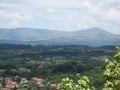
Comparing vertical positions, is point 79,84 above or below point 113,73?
below

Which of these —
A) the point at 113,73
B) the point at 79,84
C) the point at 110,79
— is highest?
the point at 113,73

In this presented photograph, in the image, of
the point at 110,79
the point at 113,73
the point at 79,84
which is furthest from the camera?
the point at 79,84

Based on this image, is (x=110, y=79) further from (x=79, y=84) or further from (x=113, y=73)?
(x=79, y=84)

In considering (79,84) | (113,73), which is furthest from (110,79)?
(79,84)

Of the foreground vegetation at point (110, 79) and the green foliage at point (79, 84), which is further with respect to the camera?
the green foliage at point (79, 84)

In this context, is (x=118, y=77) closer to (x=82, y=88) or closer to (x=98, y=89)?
(x=82, y=88)

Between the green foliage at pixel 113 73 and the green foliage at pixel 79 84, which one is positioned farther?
the green foliage at pixel 79 84

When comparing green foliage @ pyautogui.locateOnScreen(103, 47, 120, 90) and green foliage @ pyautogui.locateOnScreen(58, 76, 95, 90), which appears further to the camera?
green foliage @ pyautogui.locateOnScreen(58, 76, 95, 90)

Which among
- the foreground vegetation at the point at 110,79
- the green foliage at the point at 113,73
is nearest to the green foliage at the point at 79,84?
the foreground vegetation at the point at 110,79

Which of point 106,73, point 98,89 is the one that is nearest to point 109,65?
point 106,73

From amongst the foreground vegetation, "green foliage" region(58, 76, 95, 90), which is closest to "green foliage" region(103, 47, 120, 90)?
the foreground vegetation

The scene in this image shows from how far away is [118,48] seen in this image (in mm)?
27047

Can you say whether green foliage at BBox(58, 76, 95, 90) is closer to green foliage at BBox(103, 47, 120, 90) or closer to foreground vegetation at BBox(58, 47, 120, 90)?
foreground vegetation at BBox(58, 47, 120, 90)

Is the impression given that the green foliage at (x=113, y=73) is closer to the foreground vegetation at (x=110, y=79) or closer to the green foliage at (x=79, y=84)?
the foreground vegetation at (x=110, y=79)
